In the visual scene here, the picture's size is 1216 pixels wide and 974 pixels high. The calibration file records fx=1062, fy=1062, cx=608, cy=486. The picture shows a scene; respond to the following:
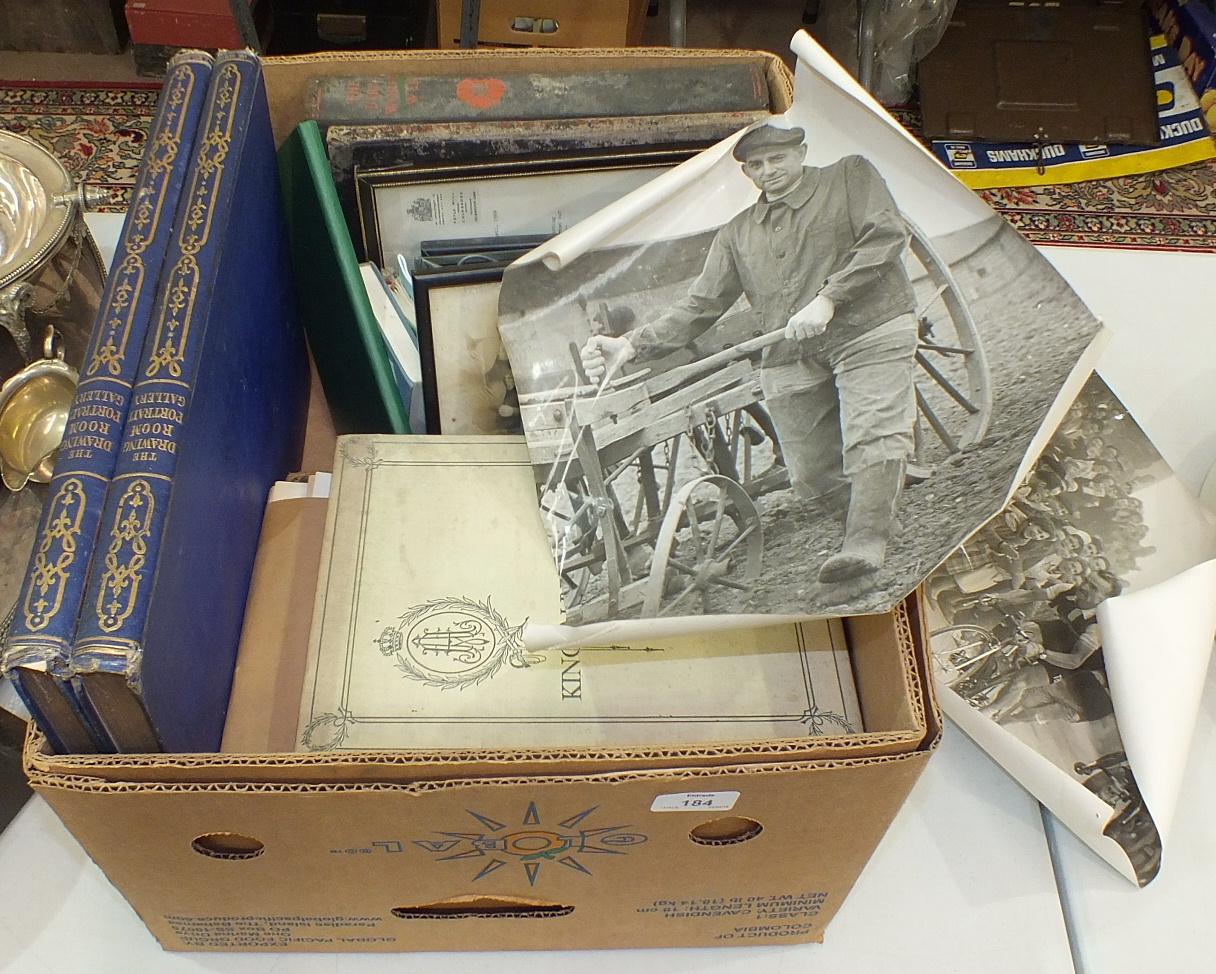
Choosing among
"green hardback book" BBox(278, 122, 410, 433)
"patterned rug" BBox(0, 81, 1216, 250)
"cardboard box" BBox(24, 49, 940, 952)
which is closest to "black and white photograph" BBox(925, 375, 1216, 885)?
"cardboard box" BBox(24, 49, 940, 952)

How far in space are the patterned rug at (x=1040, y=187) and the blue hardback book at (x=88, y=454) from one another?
1.16m

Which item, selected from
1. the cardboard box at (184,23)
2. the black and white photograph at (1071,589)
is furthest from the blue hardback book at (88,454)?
the cardboard box at (184,23)

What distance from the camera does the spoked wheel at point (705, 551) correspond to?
61cm

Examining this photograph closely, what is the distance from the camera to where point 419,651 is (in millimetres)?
661

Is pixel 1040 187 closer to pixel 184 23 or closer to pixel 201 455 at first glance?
pixel 184 23

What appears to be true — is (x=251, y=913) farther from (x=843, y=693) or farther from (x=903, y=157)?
(x=903, y=157)

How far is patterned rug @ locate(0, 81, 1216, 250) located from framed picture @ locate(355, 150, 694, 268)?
1.08 m

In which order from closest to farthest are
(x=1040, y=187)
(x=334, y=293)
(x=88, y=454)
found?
(x=88, y=454), (x=334, y=293), (x=1040, y=187)

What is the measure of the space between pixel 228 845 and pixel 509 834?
164 mm

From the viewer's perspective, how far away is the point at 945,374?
608mm

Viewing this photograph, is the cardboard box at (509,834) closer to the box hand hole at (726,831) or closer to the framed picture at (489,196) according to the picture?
the box hand hole at (726,831)

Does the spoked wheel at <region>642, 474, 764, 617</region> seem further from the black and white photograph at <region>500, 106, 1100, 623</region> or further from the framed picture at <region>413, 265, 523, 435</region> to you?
the framed picture at <region>413, 265, 523, 435</region>

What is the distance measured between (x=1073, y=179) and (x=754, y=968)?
1.54 m

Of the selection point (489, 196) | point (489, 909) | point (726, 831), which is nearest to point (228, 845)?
point (489, 909)
